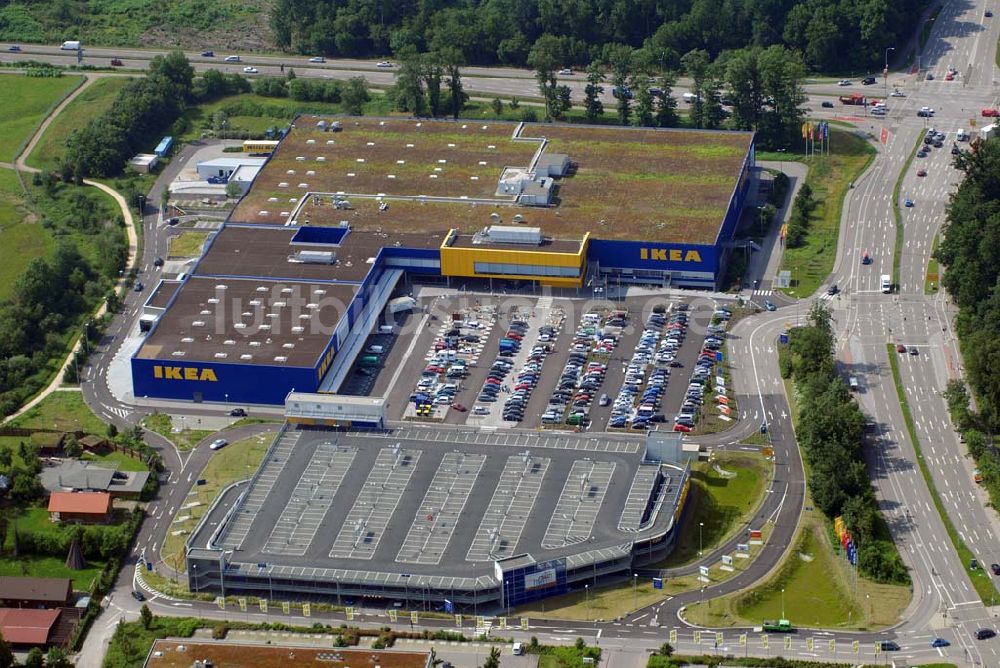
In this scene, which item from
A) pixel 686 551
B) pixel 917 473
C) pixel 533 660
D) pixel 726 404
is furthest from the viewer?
pixel 726 404

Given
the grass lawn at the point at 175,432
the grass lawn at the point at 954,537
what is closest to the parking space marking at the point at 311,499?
the grass lawn at the point at 175,432

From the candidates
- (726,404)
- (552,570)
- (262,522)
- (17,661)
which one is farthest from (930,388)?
(17,661)

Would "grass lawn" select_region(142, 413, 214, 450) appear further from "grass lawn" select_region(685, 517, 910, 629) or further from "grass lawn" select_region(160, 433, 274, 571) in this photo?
"grass lawn" select_region(685, 517, 910, 629)

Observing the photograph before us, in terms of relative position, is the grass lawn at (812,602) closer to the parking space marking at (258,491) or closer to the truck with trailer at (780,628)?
the truck with trailer at (780,628)

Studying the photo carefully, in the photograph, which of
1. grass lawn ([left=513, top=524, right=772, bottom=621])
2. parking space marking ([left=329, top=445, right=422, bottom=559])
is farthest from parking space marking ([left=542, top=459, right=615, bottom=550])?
parking space marking ([left=329, top=445, right=422, bottom=559])

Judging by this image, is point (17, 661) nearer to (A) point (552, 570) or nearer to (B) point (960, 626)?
(A) point (552, 570)

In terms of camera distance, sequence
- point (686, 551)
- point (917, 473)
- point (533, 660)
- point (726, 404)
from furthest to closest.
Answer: point (726, 404), point (917, 473), point (686, 551), point (533, 660)
